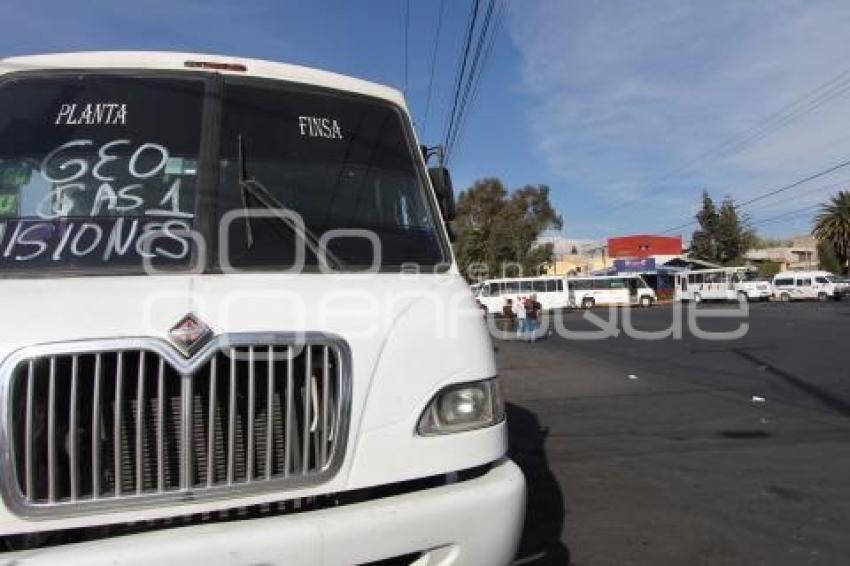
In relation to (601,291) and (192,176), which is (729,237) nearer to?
(601,291)

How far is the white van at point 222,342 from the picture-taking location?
2.92m

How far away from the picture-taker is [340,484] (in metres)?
3.20

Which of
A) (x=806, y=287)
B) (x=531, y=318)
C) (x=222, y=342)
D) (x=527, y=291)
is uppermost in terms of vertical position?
(x=527, y=291)

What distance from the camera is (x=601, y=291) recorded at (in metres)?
63.9

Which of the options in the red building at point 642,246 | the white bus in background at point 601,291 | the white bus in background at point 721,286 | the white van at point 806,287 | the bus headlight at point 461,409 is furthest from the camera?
the red building at point 642,246

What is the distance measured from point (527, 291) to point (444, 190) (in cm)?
5765

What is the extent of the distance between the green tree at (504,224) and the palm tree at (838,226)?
24.9 m

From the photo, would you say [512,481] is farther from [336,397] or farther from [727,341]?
[727,341]

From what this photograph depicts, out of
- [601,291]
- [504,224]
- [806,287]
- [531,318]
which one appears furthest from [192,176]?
[504,224]

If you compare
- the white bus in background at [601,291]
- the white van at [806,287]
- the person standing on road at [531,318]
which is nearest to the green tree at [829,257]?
the white van at [806,287]

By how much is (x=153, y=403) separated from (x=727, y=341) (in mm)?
23475

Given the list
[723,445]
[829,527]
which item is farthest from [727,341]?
[829,527]

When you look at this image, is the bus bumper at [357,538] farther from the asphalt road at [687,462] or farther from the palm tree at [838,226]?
the palm tree at [838,226]

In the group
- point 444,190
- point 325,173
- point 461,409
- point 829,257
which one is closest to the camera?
point 461,409
